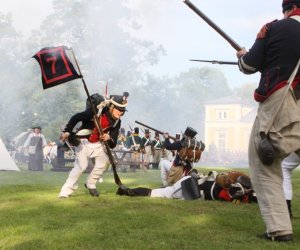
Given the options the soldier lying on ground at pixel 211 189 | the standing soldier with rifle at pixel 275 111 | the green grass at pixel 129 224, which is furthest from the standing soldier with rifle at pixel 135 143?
the standing soldier with rifle at pixel 275 111

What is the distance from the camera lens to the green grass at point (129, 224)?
13.6 ft

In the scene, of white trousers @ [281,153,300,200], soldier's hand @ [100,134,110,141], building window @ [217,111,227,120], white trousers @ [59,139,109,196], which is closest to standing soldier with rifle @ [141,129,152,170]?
white trousers @ [59,139,109,196]

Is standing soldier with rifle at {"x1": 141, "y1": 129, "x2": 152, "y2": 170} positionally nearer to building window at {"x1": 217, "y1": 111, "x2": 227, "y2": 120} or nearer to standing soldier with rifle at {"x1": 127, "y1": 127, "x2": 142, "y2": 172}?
standing soldier with rifle at {"x1": 127, "y1": 127, "x2": 142, "y2": 172}

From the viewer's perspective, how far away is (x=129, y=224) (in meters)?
5.05

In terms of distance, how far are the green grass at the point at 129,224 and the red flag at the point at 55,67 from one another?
167 cm

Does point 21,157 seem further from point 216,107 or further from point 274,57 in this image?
point 216,107

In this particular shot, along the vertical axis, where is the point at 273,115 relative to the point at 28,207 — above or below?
above

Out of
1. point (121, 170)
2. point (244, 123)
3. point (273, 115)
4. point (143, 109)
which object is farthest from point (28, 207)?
point (244, 123)

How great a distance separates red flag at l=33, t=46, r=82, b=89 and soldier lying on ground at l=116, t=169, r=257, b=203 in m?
1.88

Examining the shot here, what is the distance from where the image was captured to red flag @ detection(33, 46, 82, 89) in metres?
7.25

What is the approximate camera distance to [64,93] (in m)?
33.7

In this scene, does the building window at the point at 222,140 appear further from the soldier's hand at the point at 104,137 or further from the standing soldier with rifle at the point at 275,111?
the standing soldier with rifle at the point at 275,111

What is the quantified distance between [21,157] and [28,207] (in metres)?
22.6

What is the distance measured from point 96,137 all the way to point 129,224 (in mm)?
2992
